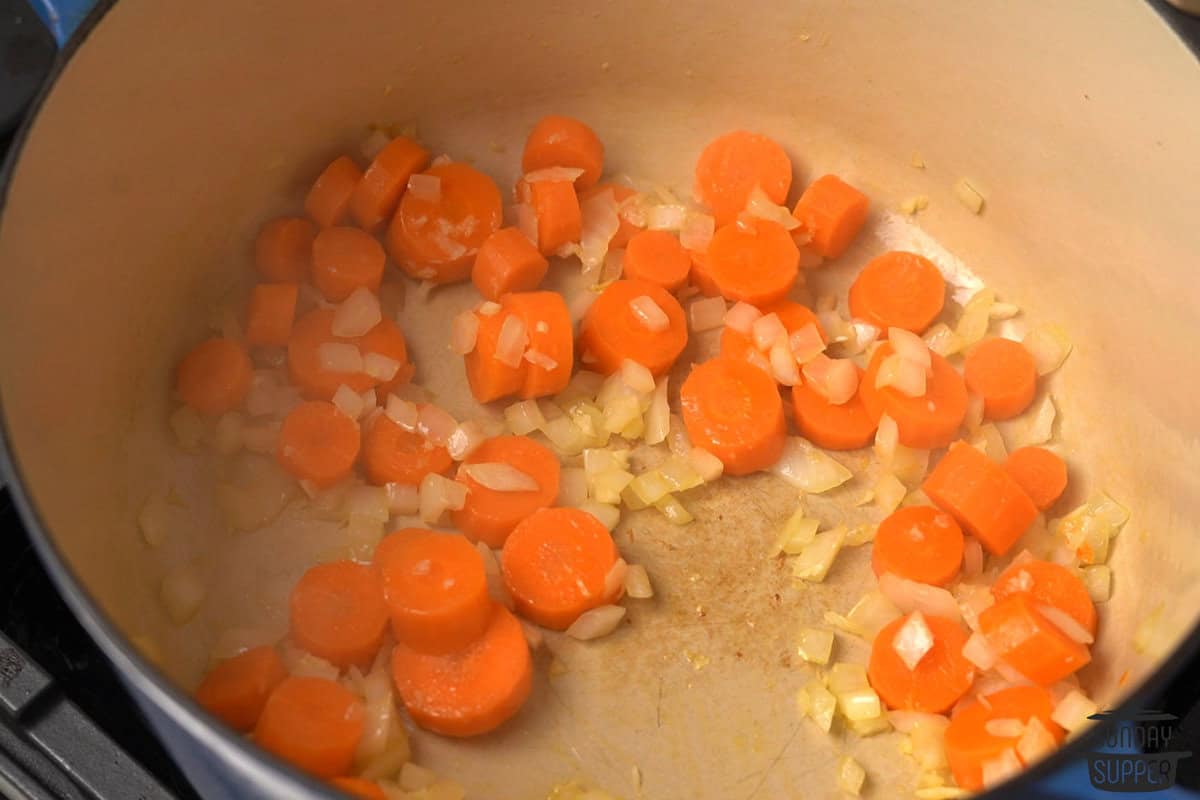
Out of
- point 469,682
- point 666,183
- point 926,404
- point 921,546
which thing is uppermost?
point 666,183

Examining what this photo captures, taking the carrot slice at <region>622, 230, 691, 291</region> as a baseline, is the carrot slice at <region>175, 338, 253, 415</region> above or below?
below

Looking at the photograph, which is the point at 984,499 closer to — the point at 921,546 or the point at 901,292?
the point at 921,546

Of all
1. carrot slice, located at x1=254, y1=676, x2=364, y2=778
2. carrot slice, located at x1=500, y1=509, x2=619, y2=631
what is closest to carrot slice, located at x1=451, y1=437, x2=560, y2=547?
carrot slice, located at x1=500, y1=509, x2=619, y2=631

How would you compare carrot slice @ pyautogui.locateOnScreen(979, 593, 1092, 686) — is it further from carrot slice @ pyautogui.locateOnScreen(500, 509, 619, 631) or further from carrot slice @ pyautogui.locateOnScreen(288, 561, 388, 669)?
carrot slice @ pyautogui.locateOnScreen(288, 561, 388, 669)

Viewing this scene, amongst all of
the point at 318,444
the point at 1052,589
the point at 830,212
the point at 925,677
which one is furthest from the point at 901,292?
the point at 318,444

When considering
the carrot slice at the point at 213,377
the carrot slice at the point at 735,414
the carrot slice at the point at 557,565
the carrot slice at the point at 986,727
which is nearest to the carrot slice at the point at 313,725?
the carrot slice at the point at 557,565

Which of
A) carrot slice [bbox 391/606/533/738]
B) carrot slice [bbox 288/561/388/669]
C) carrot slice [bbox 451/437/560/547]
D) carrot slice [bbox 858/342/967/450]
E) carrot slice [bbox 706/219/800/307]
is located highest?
carrot slice [bbox 706/219/800/307]

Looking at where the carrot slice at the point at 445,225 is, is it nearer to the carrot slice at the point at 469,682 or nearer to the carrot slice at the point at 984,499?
the carrot slice at the point at 469,682
